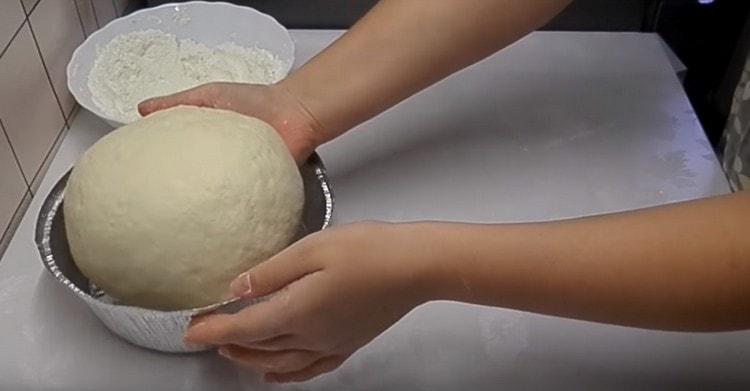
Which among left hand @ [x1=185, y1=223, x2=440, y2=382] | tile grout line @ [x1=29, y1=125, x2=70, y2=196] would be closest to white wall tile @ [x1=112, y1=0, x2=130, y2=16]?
tile grout line @ [x1=29, y1=125, x2=70, y2=196]

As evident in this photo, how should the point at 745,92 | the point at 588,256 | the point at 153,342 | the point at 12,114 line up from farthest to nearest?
the point at 745,92 < the point at 12,114 < the point at 153,342 < the point at 588,256

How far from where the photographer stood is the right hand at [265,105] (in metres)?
0.78

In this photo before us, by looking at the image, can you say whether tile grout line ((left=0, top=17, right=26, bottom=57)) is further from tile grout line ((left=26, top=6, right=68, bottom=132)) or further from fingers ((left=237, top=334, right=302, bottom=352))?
fingers ((left=237, top=334, right=302, bottom=352))

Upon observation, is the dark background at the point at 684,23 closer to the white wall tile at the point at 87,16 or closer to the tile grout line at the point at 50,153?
the white wall tile at the point at 87,16

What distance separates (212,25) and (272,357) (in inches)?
20.3

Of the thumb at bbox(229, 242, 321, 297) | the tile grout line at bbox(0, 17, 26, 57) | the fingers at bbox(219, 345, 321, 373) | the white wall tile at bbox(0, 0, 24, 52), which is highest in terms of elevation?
the white wall tile at bbox(0, 0, 24, 52)

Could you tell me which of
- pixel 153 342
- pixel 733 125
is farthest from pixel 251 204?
pixel 733 125

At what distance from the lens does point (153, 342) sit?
0.68 meters

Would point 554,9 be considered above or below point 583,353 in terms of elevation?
above

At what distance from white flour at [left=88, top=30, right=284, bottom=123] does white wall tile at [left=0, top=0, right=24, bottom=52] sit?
122mm

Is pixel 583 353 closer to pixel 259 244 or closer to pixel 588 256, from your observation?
pixel 588 256

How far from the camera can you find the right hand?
0.78 metres

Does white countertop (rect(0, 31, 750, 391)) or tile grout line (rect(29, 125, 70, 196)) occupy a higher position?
tile grout line (rect(29, 125, 70, 196))

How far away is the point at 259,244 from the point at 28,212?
0.97 feet
